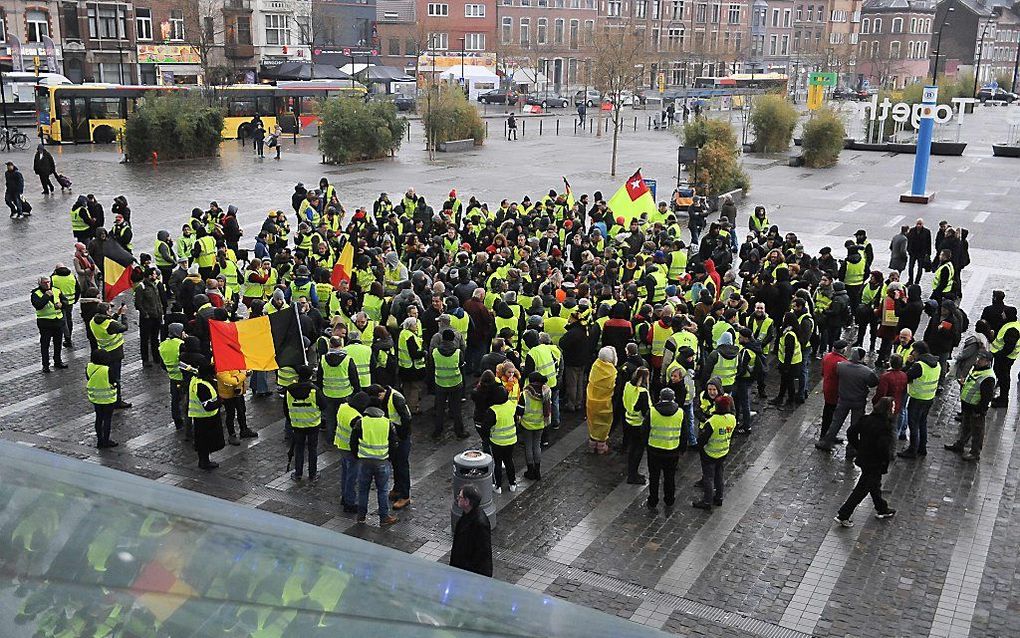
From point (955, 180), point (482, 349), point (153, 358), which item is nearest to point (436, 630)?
point (482, 349)

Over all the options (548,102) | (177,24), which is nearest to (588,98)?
(548,102)

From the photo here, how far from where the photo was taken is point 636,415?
11273mm

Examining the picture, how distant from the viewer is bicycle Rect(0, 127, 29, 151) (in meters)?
42.7

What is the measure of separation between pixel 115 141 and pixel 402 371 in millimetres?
37937

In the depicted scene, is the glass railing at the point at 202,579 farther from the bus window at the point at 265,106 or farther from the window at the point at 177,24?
the window at the point at 177,24

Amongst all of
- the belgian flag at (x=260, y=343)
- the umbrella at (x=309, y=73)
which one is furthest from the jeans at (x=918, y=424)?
the umbrella at (x=309, y=73)

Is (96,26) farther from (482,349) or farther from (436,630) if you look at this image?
(436,630)

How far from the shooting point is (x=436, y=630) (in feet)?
5.92

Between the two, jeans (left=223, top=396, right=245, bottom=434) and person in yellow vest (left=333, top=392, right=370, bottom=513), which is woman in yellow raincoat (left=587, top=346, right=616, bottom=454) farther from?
jeans (left=223, top=396, right=245, bottom=434)

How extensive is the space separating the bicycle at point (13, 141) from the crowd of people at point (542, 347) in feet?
90.2

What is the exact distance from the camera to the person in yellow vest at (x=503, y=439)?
35.2 feet

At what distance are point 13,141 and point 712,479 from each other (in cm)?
4096

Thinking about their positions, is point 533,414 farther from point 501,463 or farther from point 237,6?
point 237,6

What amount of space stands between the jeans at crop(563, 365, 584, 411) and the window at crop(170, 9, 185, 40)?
64930mm
